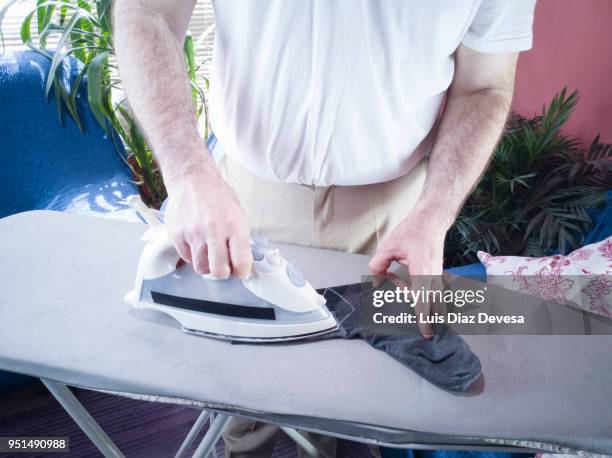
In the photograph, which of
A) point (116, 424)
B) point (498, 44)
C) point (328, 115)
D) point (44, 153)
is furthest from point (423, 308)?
point (44, 153)

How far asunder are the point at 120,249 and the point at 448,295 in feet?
2.51

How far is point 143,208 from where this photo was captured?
89 cm

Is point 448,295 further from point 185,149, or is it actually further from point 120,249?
point 120,249

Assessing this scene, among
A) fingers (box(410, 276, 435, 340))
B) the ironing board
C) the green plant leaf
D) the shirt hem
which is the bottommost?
the ironing board

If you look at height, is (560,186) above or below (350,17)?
below

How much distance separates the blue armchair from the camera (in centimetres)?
211

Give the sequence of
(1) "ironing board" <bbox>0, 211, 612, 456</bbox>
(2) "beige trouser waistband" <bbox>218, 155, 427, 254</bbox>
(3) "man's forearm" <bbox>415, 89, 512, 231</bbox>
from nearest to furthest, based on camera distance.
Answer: (1) "ironing board" <bbox>0, 211, 612, 456</bbox> → (3) "man's forearm" <bbox>415, 89, 512, 231</bbox> → (2) "beige trouser waistband" <bbox>218, 155, 427, 254</bbox>

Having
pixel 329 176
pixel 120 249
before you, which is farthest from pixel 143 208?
pixel 329 176

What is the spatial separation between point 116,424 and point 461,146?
1733 millimetres

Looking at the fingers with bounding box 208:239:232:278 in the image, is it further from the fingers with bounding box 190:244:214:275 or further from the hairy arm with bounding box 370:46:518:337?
the hairy arm with bounding box 370:46:518:337

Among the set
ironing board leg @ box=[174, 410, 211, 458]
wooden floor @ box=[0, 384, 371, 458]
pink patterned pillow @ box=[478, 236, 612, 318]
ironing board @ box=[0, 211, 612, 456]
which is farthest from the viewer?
wooden floor @ box=[0, 384, 371, 458]

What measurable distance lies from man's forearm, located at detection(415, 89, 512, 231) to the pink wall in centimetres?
146

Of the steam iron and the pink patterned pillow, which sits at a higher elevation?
the steam iron

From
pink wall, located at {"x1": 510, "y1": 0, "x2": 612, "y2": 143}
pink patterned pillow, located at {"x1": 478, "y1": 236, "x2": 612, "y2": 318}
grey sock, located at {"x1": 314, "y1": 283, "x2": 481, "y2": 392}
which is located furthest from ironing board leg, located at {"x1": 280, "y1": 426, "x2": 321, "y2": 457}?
pink wall, located at {"x1": 510, "y1": 0, "x2": 612, "y2": 143}
